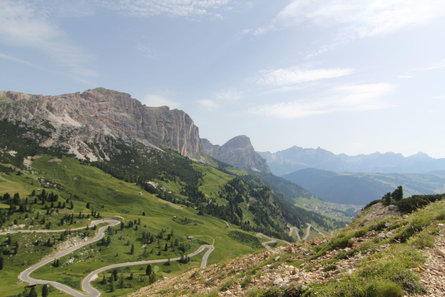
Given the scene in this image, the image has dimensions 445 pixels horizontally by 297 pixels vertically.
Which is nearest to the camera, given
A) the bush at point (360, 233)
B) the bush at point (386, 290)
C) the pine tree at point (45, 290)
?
the bush at point (386, 290)

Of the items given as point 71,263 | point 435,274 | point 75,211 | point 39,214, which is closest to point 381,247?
point 435,274

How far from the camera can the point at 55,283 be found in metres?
99.1

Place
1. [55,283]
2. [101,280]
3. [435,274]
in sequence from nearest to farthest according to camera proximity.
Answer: [435,274], [55,283], [101,280]

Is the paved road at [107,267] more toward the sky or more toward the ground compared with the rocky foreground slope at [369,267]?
more toward the ground

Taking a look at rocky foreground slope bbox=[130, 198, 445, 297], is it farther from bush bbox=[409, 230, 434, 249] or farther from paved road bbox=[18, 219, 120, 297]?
paved road bbox=[18, 219, 120, 297]

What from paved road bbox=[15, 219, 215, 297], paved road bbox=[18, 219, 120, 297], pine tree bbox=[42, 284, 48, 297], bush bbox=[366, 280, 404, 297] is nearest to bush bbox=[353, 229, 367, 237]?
bush bbox=[366, 280, 404, 297]

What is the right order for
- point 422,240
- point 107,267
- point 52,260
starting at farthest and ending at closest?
point 107,267
point 52,260
point 422,240

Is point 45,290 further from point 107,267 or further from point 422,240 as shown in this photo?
point 422,240

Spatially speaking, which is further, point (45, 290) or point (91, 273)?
point (91, 273)

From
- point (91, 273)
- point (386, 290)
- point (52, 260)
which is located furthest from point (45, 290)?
point (386, 290)

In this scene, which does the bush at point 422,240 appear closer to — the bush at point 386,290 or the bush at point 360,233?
the bush at point 360,233

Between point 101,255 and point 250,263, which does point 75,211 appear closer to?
point 101,255

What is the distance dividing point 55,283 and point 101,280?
18943 millimetres

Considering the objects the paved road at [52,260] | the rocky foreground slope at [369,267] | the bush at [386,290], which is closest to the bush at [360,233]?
the rocky foreground slope at [369,267]
